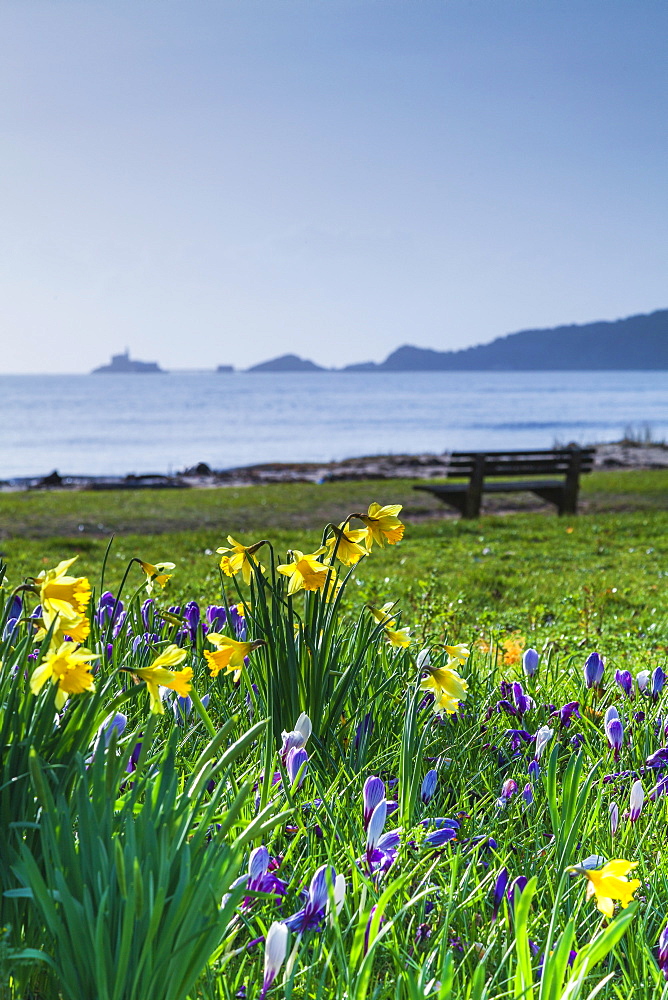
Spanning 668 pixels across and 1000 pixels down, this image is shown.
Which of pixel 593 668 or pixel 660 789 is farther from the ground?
pixel 593 668

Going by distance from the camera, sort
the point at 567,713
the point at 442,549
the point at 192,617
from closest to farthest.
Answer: the point at 567,713 → the point at 192,617 → the point at 442,549

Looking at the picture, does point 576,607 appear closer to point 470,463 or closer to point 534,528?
point 534,528

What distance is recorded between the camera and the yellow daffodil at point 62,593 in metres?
1.59

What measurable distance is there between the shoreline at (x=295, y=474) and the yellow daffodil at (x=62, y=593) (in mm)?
19208

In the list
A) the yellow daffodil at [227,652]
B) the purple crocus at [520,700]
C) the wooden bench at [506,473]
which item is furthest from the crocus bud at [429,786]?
the wooden bench at [506,473]

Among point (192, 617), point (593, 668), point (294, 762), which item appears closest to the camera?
point (294, 762)

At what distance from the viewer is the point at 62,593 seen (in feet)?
5.63

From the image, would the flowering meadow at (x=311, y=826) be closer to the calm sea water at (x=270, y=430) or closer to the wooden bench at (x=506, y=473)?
the wooden bench at (x=506, y=473)

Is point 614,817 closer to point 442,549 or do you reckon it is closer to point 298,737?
point 298,737

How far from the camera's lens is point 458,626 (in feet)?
16.9

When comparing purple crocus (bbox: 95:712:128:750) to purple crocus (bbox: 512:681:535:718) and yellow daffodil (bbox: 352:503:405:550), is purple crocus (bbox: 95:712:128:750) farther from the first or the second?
purple crocus (bbox: 512:681:535:718)

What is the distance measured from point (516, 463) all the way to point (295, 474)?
13.7 metres

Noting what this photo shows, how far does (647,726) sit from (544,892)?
925 millimetres

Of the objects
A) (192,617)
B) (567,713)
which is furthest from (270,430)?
(567,713)
